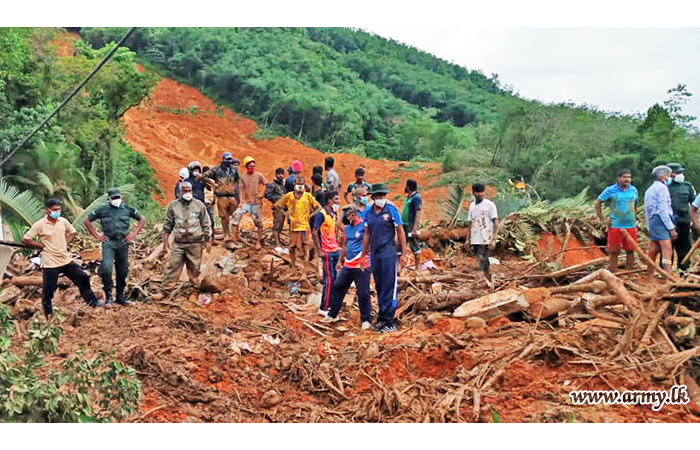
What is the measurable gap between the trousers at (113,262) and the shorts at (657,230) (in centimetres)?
654

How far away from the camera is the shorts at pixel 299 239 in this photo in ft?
35.7

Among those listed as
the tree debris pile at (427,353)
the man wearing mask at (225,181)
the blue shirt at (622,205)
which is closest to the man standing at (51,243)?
the tree debris pile at (427,353)

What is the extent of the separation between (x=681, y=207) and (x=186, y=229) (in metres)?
6.34

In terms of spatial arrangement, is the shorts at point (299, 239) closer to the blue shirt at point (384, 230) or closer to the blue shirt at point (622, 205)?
the blue shirt at point (384, 230)

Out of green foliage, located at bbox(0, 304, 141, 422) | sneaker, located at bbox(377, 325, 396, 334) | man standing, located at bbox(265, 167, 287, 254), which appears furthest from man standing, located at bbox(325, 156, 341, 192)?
green foliage, located at bbox(0, 304, 141, 422)

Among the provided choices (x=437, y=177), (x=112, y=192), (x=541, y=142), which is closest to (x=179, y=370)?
(x=112, y=192)

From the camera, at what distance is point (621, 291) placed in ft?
22.6

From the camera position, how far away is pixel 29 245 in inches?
335

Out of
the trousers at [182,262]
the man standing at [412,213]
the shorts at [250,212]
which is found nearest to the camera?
the trousers at [182,262]

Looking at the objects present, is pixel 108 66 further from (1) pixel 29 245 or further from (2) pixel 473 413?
(2) pixel 473 413

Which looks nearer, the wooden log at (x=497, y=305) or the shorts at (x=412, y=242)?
the wooden log at (x=497, y=305)

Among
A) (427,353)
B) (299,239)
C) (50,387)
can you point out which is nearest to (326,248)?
(299,239)

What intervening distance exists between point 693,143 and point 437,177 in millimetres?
11525

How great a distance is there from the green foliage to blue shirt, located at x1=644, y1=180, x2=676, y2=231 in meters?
6.31
